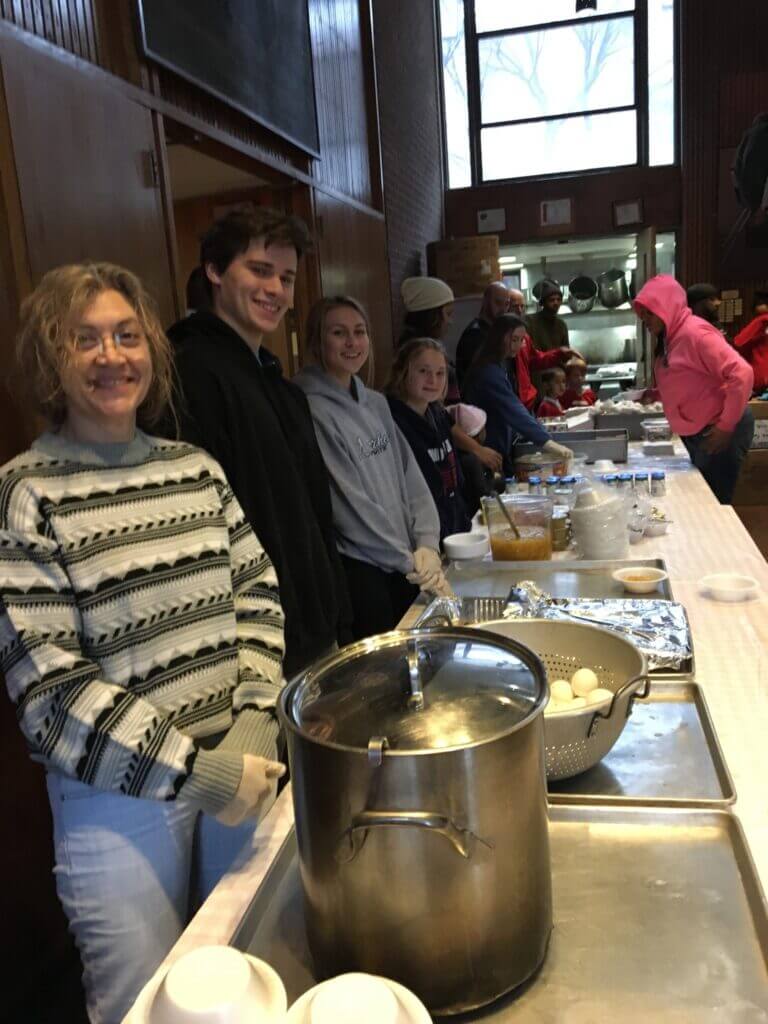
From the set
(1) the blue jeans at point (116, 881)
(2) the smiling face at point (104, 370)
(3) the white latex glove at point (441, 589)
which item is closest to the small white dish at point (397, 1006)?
(1) the blue jeans at point (116, 881)

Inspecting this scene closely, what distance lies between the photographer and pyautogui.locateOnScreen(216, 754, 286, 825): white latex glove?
3.23 ft

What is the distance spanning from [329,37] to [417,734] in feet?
14.7

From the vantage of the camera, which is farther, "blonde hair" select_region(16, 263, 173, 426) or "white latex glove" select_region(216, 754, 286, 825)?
"blonde hair" select_region(16, 263, 173, 426)

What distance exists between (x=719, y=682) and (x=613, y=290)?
24.3ft

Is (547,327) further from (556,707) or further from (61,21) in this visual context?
(556,707)

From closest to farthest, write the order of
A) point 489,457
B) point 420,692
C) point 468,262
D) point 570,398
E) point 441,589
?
point 420,692 < point 441,589 < point 489,457 < point 570,398 < point 468,262

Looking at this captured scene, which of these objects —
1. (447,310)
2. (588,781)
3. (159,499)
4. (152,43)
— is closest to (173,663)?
(159,499)

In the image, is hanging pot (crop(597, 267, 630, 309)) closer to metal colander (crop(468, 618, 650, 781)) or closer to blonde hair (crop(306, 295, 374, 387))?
blonde hair (crop(306, 295, 374, 387))

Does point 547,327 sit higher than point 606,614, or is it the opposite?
point 547,327

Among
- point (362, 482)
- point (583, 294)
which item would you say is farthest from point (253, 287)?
point (583, 294)

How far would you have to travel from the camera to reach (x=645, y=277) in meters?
6.75

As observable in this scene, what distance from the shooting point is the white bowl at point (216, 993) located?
547mm

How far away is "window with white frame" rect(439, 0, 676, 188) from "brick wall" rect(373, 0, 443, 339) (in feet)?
1.21

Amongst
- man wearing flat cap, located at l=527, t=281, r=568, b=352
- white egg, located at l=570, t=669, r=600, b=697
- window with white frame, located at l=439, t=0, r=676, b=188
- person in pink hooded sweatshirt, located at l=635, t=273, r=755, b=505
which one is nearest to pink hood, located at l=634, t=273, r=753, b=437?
person in pink hooded sweatshirt, located at l=635, t=273, r=755, b=505
